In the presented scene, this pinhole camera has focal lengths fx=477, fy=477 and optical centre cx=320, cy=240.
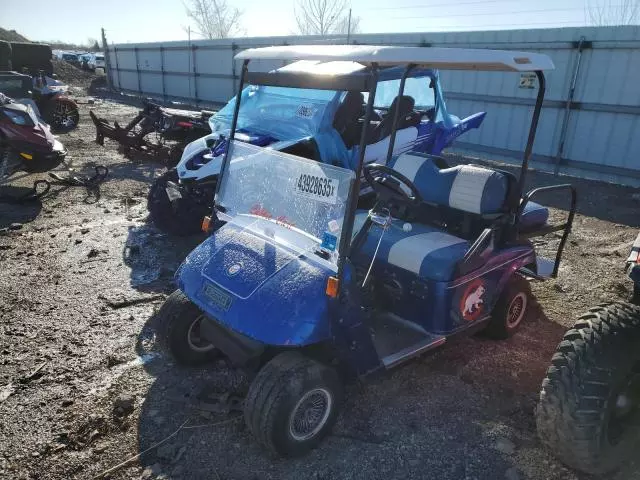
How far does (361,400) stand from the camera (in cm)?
300

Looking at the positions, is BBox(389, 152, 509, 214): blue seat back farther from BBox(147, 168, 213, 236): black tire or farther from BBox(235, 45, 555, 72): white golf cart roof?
BBox(147, 168, 213, 236): black tire

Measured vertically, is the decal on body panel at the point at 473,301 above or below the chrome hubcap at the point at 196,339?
above

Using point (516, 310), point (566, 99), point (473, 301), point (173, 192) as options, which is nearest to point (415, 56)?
point (473, 301)

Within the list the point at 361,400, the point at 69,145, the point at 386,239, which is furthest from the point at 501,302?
the point at 69,145

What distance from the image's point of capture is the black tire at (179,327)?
305 centimetres

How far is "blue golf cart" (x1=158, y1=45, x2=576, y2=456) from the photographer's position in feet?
7.81

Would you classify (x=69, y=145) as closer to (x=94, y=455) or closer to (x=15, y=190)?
(x=15, y=190)

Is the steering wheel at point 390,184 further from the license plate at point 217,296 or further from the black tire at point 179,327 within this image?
the black tire at point 179,327

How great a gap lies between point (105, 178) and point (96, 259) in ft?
11.8

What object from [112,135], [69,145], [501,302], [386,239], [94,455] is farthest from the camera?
[69,145]

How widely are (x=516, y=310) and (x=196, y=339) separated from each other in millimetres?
2404

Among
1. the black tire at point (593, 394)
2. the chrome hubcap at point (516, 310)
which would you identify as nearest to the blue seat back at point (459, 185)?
the chrome hubcap at point (516, 310)

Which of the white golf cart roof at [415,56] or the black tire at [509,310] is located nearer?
the white golf cart roof at [415,56]

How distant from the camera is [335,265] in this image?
2518 millimetres
